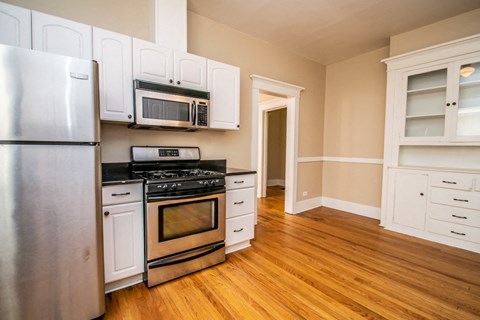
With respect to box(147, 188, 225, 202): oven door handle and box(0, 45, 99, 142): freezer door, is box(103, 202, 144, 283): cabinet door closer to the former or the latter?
box(147, 188, 225, 202): oven door handle

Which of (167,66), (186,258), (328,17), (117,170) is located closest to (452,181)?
(328,17)

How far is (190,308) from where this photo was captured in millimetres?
1658

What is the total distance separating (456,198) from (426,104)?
4.61 ft

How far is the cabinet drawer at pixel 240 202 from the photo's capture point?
2.47 metres

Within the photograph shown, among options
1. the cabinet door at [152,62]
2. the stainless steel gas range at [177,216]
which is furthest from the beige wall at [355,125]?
the cabinet door at [152,62]

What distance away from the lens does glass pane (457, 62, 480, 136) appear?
2736 millimetres

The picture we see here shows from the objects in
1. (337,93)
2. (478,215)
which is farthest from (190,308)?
(337,93)

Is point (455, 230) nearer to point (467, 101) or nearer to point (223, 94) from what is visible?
point (467, 101)

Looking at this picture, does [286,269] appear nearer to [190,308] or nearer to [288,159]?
[190,308]

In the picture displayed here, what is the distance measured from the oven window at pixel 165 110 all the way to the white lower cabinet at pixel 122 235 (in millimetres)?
703

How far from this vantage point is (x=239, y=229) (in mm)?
2559

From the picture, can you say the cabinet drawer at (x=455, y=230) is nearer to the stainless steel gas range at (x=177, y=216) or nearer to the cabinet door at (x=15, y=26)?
the stainless steel gas range at (x=177, y=216)

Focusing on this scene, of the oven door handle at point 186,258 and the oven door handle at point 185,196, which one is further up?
the oven door handle at point 185,196

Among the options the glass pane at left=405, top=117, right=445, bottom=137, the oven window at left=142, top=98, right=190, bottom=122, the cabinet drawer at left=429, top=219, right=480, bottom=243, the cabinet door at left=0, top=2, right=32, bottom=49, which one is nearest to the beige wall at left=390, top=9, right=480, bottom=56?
the glass pane at left=405, top=117, right=445, bottom=137
